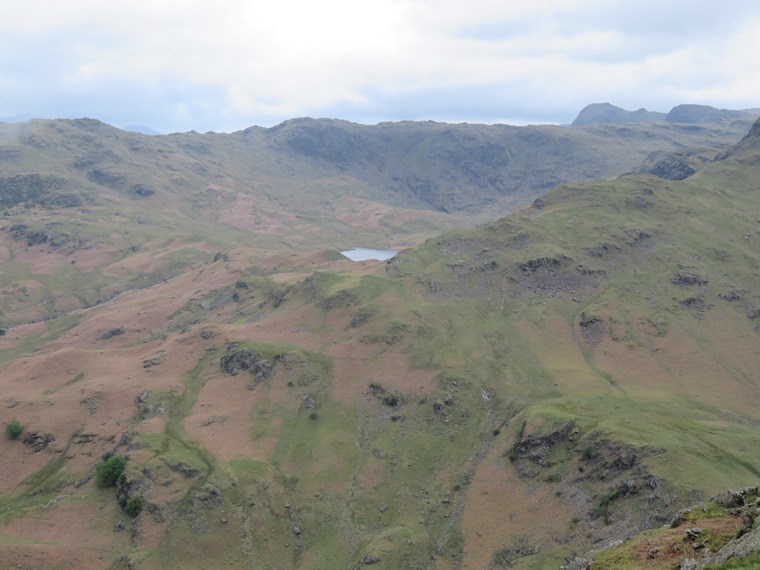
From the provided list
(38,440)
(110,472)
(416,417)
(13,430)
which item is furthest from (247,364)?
(13,430)

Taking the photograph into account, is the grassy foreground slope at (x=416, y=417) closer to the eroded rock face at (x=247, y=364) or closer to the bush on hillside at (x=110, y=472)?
the eroded rock face at (x=247, y=364)

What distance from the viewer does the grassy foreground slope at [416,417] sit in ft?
327

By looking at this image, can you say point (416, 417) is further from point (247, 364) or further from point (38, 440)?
point (38, 440)

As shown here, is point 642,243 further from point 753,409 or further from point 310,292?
point 310,292

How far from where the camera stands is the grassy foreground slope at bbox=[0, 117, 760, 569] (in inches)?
3922

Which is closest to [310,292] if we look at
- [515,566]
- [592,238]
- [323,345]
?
[323,345]

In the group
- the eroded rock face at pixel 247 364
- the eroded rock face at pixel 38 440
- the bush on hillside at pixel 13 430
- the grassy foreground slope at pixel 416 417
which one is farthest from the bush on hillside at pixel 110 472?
the eroded rock face at pixel 247 364

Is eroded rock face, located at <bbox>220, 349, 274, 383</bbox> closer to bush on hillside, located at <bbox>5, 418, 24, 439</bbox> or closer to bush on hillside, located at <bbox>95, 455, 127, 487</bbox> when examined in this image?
bush on hillside, located at <bbox>95, 455, 127, 487</bbox>

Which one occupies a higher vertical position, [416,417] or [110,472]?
[416,417]

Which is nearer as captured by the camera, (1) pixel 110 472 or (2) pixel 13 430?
(1) pixel 110 472

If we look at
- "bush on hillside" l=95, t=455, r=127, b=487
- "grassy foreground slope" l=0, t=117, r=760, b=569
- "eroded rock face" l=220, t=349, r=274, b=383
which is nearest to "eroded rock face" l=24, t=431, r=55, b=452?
"grassy foreground slope" l=0, t=117, r=760, b=569

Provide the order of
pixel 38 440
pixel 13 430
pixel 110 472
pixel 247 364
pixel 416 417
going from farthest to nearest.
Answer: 1. pixel 247 364
2. pixel 416 417
3. pixel 13 430
4. pixel 38 440
5. pixel 110 472

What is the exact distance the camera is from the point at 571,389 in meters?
135

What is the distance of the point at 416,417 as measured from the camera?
429ft
